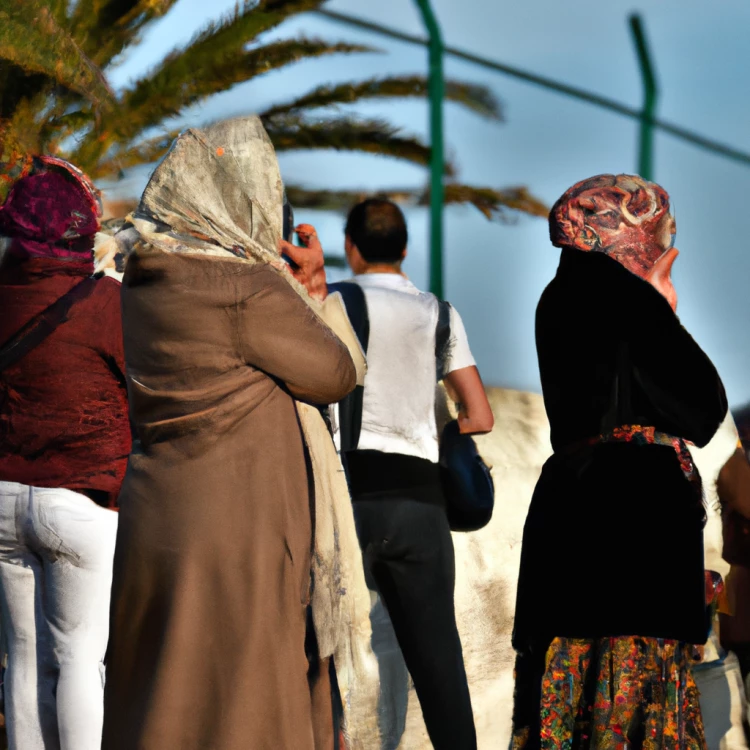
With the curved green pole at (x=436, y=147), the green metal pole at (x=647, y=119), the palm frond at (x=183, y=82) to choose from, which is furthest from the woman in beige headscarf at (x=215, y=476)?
the palm frond at (x=183, y=82)


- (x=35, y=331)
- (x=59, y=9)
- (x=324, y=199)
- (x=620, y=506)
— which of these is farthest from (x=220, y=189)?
(x=324, y=199)

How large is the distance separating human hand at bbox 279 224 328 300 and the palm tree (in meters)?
3.82

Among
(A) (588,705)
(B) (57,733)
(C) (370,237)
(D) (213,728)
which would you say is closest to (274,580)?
(D) (213,728)

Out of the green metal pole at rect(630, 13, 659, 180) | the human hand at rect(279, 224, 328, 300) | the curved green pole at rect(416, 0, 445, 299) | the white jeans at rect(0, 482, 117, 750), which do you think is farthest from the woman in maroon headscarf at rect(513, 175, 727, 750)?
the green metal pole at rect(630, 13, 659, 180)

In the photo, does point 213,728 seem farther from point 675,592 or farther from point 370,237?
point 370,237

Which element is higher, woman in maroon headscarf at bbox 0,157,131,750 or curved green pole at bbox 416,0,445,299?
curved green pole at bbox 416,0,445,299

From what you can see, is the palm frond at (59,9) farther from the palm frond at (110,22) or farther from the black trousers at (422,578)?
the black trousers at (422,578)

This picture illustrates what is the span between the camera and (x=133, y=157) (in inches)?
338

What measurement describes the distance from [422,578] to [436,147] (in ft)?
9.78

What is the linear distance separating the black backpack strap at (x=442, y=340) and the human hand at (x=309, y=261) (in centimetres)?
39

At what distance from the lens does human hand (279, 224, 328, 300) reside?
3733 millimetres

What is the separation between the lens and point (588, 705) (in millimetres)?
3008

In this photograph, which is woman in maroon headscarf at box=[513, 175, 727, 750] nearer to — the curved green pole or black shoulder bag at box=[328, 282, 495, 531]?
black shoulder bag at box=[328, 282, 495, 531]

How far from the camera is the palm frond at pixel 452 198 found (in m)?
7.83
